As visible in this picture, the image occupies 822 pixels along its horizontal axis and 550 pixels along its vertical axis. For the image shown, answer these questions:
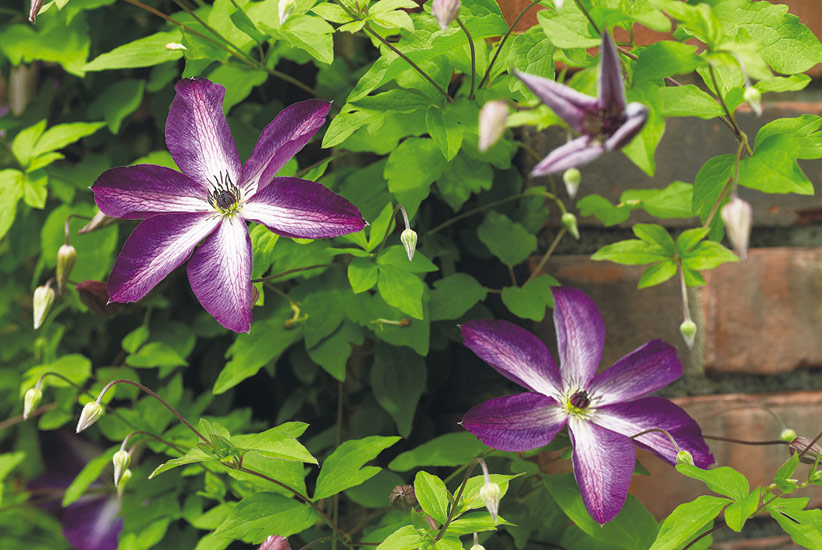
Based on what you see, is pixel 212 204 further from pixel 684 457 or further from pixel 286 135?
pixel 684 457

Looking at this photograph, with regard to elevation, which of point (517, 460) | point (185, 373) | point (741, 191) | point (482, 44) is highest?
point (482, 44)

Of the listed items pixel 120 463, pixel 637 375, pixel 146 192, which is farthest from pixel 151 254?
pixel 637 375

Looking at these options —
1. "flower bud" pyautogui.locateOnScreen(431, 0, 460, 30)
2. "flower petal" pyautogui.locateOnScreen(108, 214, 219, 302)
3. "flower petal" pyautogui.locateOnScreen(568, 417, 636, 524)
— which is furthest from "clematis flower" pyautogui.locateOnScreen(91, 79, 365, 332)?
"flower petal" pyautogui.locateOnScreen(568, 417, 636, 524)

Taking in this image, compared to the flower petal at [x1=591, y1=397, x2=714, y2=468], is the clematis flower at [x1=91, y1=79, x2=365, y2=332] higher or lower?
higher

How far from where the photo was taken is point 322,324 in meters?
0.58

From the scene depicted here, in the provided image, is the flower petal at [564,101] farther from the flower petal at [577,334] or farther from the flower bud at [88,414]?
the flower bud at [88,414]

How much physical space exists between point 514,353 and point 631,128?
0.25m

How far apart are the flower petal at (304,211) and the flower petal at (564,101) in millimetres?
153

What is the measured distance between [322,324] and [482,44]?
0.26m

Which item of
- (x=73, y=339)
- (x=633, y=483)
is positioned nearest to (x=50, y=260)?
(x=73, y=339)

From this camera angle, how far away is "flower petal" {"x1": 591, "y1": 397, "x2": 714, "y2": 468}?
1.63 feet

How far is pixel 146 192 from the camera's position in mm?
477

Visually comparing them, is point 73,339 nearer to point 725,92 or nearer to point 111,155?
point 111,155

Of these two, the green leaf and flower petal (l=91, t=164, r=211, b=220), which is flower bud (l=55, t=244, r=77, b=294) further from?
the green leaf
